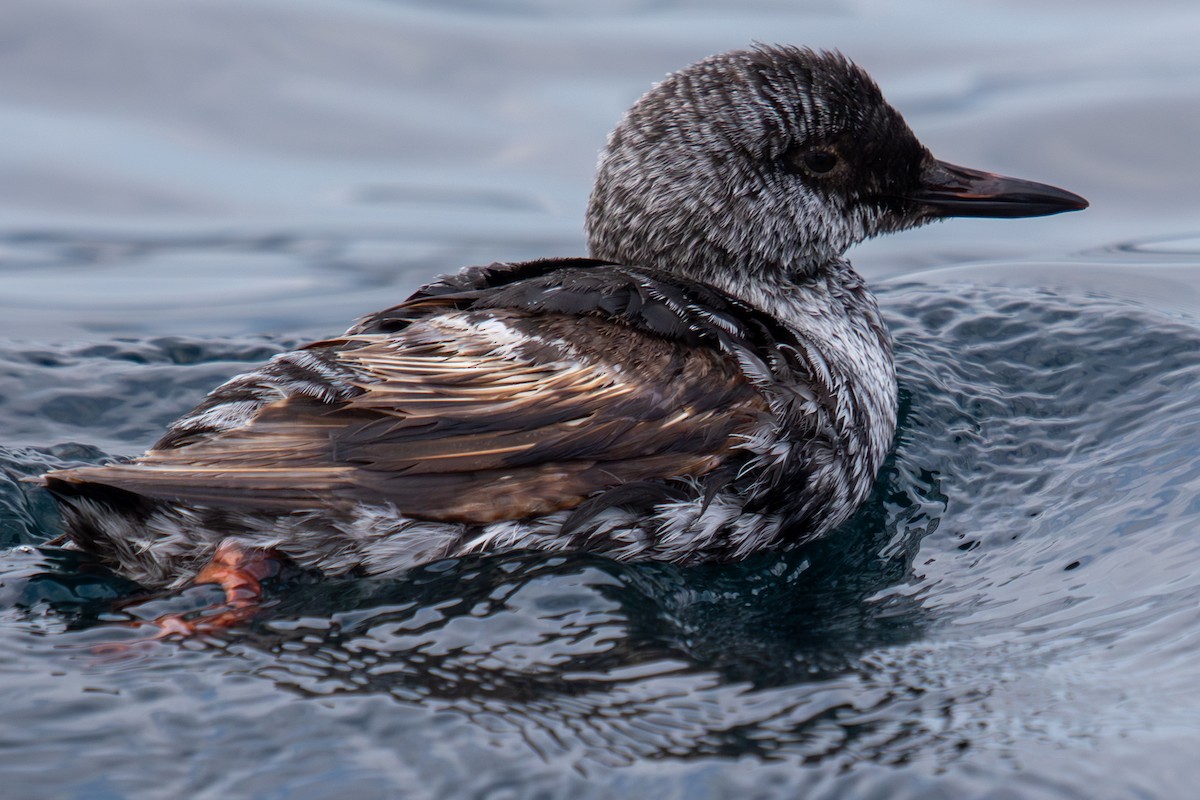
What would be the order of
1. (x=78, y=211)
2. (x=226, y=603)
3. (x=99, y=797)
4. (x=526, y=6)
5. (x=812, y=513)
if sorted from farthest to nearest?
(x=526, y=6) < (x=78, y=211) < (x=812, y=513) < (x=226, y=603) < (x=99, y=797)

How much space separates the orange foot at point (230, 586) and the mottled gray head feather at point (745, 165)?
1890 millimetres

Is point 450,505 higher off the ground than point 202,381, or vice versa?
point 202,381

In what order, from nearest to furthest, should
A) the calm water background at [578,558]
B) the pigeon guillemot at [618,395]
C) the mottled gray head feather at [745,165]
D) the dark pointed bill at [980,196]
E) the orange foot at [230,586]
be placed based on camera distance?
the calm water background at [578,558] → the orange foot at [230,586] → the pigeon guillemot at [618,395] → the mottled gray head feather at [745,165] → the dark pointed bill at [980,196]

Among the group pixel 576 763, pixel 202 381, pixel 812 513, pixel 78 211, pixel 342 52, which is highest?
pixel 342 52

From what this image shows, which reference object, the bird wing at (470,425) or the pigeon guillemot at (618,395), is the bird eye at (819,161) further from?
the bird wing at (470,425)

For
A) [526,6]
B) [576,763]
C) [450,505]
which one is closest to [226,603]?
[450,505]

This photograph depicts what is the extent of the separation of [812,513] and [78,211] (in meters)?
5.66

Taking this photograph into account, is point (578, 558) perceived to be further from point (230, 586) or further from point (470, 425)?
point (230, 586)

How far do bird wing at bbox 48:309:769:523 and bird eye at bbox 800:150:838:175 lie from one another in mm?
1085

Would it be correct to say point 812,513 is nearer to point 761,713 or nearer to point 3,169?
point 761,713

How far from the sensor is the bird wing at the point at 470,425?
12.8 ft

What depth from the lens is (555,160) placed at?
920 centimetres

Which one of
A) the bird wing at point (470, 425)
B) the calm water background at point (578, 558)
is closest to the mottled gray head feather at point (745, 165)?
the bird wing at point (470, 425)

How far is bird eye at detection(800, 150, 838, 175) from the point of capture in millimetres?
5090
